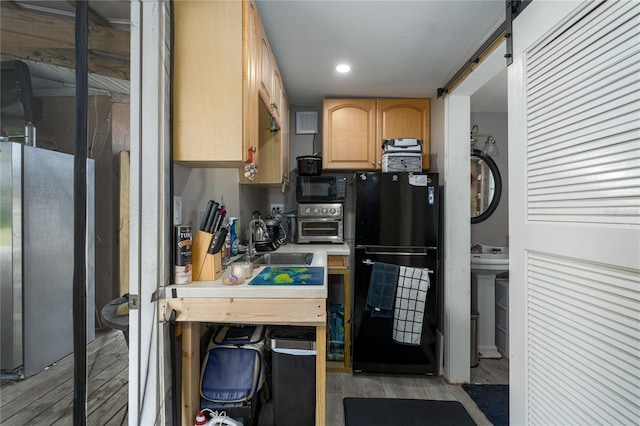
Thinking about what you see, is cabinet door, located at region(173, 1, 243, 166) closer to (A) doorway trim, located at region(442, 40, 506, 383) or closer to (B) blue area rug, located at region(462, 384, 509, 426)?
(A) doorway trim, located at region(442, 40, 506, 383)

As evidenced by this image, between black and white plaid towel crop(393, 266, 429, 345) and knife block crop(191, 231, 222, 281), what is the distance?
60.6 inches

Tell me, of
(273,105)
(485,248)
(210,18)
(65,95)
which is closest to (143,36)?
(210,18)

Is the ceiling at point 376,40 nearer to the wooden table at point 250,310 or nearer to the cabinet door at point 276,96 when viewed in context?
the cabinet door at point 276,96

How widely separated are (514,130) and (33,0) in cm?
177

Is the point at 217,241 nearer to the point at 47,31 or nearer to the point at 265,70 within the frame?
the point at 47,31

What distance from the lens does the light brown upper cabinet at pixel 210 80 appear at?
1.30 m

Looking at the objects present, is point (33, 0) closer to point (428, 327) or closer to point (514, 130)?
point (514, 130)

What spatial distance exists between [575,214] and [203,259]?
4.84ft

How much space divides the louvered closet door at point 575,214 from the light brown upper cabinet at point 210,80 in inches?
49.1

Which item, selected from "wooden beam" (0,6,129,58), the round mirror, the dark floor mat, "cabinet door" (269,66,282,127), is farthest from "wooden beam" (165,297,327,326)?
the round mirror

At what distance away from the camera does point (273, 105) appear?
1.95 metres

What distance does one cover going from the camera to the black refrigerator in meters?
2.38

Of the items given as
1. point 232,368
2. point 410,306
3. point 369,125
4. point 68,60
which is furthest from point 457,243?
point 68,60

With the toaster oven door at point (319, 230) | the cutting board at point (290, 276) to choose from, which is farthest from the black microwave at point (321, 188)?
the cutting board at point (290, 276)
